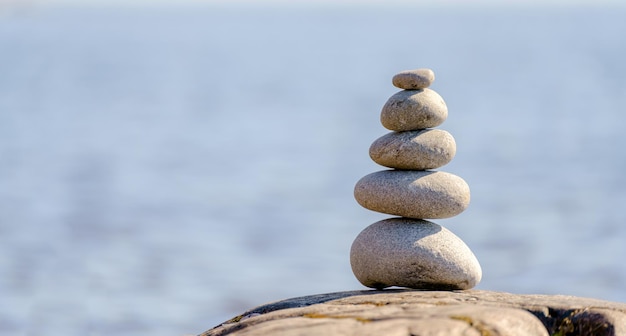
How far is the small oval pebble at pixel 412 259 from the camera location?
26.6ft

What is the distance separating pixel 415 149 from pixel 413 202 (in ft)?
1.44

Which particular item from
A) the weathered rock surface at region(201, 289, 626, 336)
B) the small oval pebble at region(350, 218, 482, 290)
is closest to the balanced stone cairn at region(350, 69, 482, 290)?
the small oval pebble at region(350, 218, 482, 290)

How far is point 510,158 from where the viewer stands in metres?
35.9

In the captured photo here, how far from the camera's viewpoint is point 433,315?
6.32 m

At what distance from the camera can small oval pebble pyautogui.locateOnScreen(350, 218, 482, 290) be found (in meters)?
8.11

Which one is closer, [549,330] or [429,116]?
[549,330]

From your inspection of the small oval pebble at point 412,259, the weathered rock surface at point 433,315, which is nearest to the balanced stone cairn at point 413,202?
the small oval pebble at point 412,259

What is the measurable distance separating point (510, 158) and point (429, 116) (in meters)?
28.1

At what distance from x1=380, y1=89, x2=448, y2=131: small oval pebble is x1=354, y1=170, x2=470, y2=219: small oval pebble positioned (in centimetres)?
39

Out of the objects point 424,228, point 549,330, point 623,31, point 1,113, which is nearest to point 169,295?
point 424,228

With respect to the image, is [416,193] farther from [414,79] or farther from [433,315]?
[433,315]

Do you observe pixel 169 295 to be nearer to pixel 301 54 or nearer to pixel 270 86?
pixel 270 86

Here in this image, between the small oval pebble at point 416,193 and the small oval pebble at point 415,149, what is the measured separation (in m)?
0.09

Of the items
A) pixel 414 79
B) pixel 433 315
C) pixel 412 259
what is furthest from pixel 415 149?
pixel 433 315
